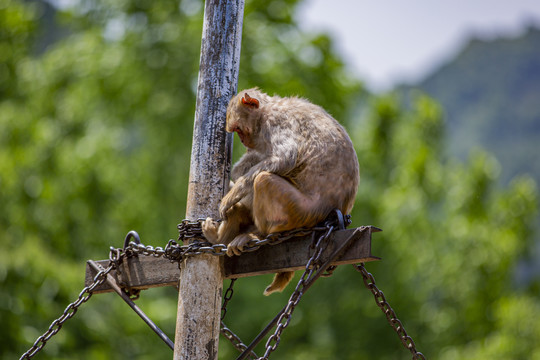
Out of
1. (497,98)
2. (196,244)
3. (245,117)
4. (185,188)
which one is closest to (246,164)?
(245,117)

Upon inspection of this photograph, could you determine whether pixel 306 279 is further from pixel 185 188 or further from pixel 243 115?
pixel 185 188

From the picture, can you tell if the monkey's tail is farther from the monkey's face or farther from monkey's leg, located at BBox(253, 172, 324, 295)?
the monkey's face

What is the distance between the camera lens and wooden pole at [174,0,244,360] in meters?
3.78

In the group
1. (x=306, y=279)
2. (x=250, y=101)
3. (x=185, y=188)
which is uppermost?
(x=185, y=188)

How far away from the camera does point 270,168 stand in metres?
3.88

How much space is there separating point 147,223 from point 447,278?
7.70 meters

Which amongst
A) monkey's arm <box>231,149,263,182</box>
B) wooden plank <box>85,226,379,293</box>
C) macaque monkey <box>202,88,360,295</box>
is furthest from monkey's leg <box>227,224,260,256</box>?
monkey's arm <box>231,149,263,182</box>

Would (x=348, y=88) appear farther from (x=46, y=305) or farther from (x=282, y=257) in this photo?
(x=282, y=257)

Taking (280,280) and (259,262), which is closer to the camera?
(259,262)

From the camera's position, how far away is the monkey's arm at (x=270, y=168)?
387cm

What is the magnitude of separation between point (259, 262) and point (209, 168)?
25.6 inches

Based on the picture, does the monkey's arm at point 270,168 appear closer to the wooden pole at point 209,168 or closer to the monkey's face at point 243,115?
the wooden pole at point 209,168

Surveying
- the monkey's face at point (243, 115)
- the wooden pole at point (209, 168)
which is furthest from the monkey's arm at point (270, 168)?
the monkey's face at point (243, 115)

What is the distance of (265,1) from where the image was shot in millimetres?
15445
